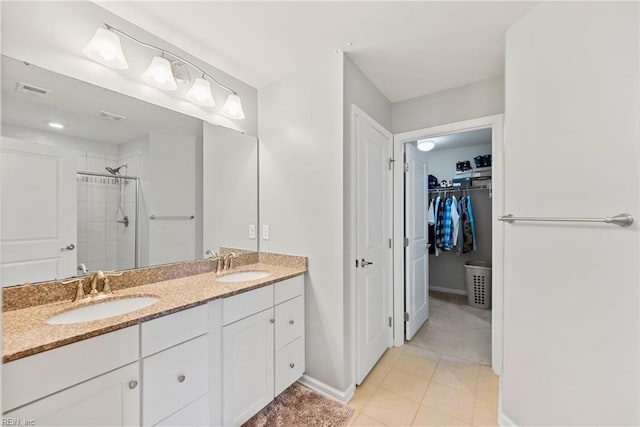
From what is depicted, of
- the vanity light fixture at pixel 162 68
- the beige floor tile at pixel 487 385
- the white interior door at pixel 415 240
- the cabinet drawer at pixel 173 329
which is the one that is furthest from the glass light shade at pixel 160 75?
the beige floor tile at pixel 487 385

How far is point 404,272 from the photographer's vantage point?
2.65m

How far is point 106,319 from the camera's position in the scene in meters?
1.10

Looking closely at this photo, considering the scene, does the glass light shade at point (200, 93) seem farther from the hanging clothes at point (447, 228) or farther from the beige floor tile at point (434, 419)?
the hanging clothes at point (447, 228)

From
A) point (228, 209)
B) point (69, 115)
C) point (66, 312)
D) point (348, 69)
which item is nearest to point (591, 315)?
point (348, 69)

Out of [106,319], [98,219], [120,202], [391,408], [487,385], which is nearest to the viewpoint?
[106,319]

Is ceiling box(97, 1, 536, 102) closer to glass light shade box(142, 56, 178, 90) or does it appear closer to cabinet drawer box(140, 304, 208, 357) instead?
glass light shade box(142, 56, 178, 90)

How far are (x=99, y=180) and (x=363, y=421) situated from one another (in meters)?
2.13

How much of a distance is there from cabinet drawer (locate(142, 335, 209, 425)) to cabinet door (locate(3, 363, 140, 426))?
45 millimetres

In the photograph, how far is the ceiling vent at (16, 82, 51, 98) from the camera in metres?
1.23

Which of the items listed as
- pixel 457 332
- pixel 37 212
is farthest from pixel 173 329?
pixel 457 332

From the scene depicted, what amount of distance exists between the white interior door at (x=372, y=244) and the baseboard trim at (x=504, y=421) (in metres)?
0.88

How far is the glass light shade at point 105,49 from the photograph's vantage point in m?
1.35

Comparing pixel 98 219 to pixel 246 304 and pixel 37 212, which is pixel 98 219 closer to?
pixel 37 212

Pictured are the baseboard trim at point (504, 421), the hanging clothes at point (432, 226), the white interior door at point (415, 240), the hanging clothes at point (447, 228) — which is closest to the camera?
the baseboard trim at point (504, 421)
